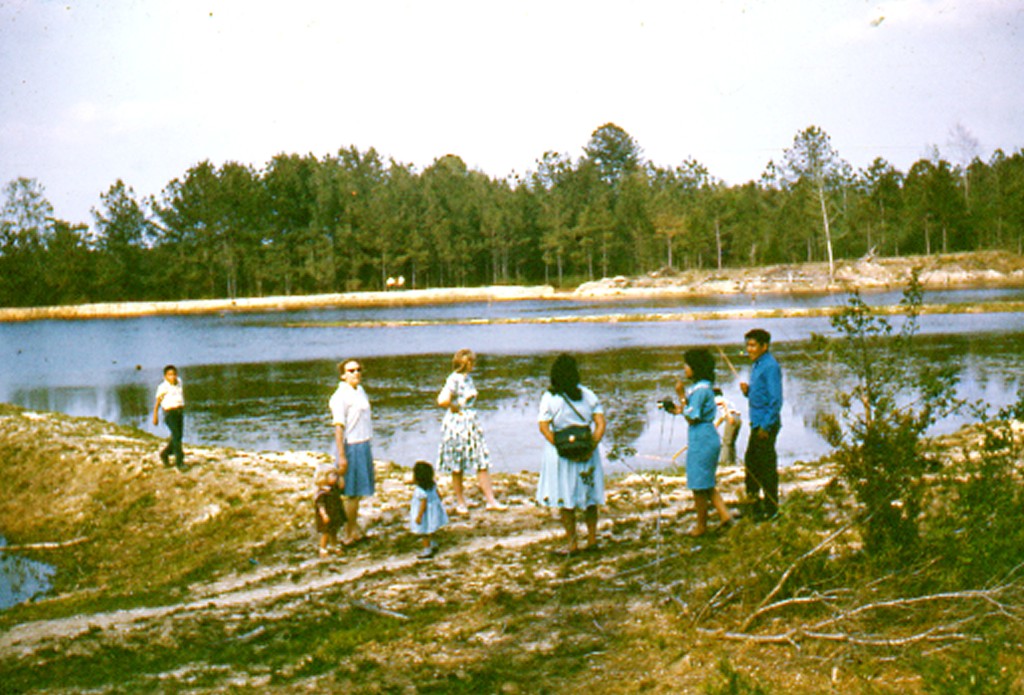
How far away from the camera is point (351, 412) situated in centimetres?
993

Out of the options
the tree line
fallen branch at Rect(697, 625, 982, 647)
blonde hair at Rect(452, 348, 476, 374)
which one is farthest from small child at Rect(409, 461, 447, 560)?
the tree line

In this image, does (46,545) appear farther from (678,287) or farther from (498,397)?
(678,287)

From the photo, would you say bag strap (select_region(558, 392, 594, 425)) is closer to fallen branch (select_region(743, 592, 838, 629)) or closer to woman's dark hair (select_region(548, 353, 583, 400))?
woman's dark hair (select_region(548, 353, 583, 400))

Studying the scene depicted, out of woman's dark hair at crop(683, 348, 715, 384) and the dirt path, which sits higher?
woman's dark hair at crop(683, 348, 715, 384)

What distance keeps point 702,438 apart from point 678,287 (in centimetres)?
10024

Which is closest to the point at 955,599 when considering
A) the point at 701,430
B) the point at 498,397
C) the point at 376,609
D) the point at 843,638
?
the point at 843,638

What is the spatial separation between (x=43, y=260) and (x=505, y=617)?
4941 inches

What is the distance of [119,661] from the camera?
7.11 m

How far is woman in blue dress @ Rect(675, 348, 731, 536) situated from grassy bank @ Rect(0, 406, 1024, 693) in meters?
0.45

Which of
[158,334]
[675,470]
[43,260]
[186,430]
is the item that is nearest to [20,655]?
[675,470]

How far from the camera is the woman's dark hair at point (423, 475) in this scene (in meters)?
9.36

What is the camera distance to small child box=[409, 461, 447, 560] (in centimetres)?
941

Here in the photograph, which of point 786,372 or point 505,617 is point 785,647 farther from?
point 786,372

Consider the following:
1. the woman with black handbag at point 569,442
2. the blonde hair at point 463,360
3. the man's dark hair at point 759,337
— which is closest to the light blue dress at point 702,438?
the man's dark hair at point 759,337
